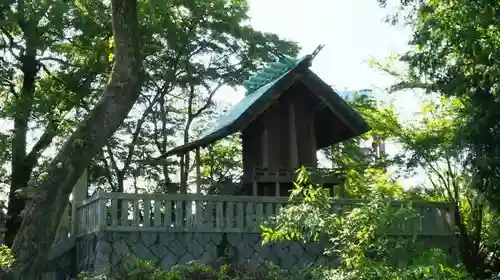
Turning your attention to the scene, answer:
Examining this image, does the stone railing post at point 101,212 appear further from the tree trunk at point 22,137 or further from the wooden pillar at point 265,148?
the tree trunk at point 22,137

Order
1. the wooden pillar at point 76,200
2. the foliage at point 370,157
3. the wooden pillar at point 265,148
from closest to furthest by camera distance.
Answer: the wooden pillar at point 76,200, the wooden pillar at point 265,148, the foliage at point 370,157

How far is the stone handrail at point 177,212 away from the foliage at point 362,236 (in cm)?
278

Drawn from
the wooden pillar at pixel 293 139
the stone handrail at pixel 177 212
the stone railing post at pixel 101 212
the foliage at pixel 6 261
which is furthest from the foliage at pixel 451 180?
the foliage at pixel 6 261

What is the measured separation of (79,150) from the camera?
7227 mm

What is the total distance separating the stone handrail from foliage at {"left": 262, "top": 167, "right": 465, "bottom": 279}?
9.14 ft

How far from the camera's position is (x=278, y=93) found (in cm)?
1380

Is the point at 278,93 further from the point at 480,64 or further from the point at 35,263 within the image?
the point at 35,263

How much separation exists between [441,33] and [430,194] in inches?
289

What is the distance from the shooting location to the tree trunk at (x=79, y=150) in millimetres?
6762

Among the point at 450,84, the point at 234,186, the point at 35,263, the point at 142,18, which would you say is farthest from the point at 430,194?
the point at 35,263

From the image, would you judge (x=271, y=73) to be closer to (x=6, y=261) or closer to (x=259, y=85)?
(x=259, y=85)

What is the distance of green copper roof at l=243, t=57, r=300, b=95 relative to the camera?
14406 millimetres

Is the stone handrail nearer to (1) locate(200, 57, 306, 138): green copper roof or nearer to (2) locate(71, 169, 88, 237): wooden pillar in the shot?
(2) locate(71, 169, 88, 237): wooden pillar

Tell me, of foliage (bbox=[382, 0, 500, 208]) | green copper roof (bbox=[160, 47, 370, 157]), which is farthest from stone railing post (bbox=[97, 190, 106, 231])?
foliage (bbox=[382, 0, 500, 208])
